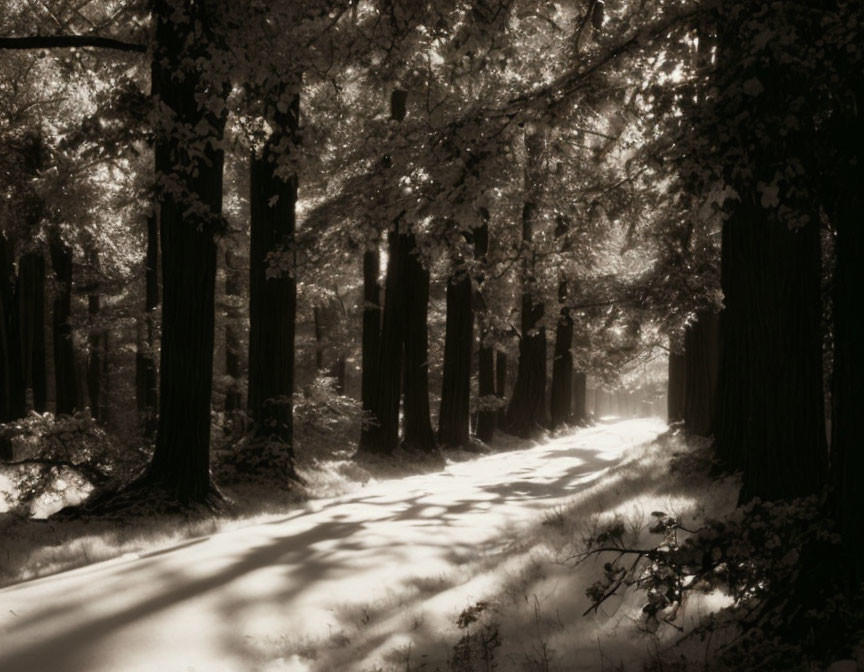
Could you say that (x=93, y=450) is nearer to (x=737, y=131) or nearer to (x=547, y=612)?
(x=547, y=612)

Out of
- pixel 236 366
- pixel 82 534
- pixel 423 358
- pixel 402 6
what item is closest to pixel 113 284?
pixel 236 366

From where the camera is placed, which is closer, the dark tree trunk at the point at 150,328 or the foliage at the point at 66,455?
the foliage at the point at 66,455

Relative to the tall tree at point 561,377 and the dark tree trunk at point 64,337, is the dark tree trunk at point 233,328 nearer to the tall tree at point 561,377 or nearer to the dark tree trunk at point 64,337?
the dark tree trunk at point 64,337

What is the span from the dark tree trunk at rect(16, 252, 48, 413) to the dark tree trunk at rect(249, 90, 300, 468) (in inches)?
374

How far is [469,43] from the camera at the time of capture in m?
6.58

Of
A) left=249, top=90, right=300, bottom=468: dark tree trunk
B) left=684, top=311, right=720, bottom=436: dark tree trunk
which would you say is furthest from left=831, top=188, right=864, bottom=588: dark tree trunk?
left=684, top=311, right=720, bottom=436: dark tree trunk

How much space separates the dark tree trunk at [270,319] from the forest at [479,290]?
64mm

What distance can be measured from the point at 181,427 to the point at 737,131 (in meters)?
8.70

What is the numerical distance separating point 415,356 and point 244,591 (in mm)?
14508

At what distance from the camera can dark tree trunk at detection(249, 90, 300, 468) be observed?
14.2 meters

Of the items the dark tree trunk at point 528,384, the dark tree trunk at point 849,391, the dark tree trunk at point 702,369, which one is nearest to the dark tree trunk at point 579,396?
the dark tree trunk at point 528,384

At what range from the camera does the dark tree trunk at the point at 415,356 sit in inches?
804

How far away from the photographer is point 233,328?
27328mm

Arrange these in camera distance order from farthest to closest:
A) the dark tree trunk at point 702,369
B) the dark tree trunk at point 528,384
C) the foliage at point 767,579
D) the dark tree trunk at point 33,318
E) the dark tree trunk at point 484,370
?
the dark tree trunk at point 528,384, the dark tree trunk at point 484,370, the dark tree trunk at point 33,318, the dark tree trunk at point 702,369, the foliage at point 767,579
